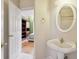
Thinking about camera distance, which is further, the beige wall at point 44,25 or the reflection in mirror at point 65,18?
the beige wall at point 44,25

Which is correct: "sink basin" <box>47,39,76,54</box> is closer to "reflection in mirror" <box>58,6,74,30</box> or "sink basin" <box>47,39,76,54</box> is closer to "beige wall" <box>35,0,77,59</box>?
"beige wall" <box>35,0,77,59</box>

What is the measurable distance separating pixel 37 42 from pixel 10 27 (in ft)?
3.03

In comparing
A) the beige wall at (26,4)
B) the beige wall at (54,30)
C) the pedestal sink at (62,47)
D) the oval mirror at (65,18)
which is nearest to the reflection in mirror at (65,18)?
the oval mirror at (65,18)

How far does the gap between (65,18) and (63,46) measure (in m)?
0.72

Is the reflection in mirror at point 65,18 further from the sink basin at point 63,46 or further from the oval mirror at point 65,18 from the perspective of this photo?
the sink basin at point 63,46

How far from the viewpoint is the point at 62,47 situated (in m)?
2.83

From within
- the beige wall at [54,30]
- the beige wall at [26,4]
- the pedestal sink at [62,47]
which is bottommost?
the pedestal sink at [62,47]

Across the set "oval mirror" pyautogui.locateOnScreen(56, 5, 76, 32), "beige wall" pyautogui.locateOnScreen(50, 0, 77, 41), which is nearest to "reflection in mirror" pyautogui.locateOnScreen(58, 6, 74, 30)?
"oval mirror" pyautogui.locateOnScreen(56, 5, 76, 32)

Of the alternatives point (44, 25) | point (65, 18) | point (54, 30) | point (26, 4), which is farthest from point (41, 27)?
point (26, 4)

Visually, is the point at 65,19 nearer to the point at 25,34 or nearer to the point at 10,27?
the point at 10,27

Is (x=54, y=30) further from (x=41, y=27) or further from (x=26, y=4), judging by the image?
(x=26, y=4)

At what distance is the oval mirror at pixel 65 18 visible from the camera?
2.73 meters

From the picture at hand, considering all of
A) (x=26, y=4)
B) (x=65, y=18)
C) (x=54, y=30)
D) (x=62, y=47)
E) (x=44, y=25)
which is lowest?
(x=62, y=47)

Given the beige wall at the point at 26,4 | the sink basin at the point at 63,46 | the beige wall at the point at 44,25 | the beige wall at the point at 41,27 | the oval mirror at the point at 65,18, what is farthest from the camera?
the beige wall at the point at 26,4
